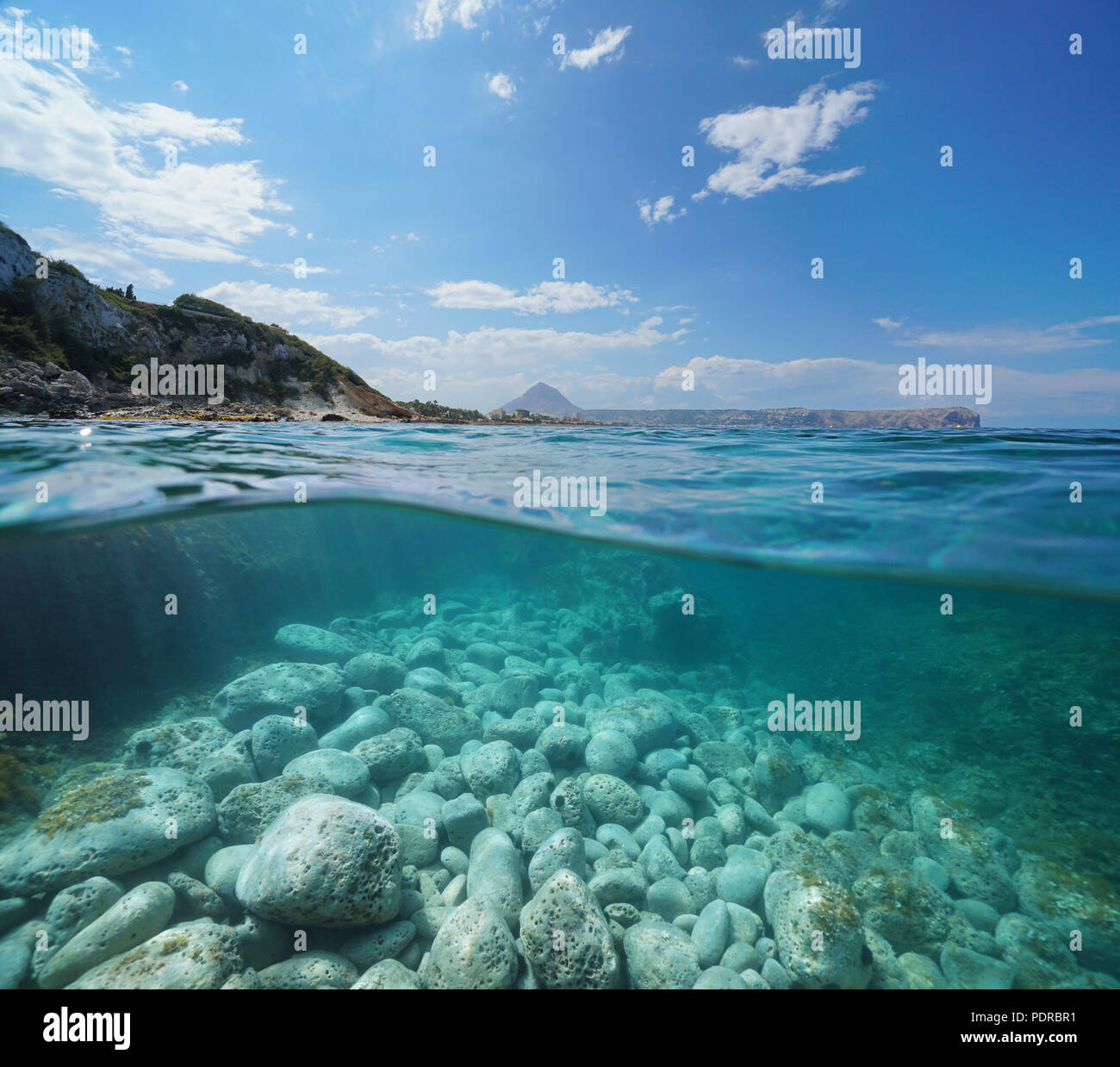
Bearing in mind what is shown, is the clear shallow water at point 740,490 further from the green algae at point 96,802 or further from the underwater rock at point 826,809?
the green algae at point 96,802

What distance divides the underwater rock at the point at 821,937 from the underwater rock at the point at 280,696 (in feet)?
23.8

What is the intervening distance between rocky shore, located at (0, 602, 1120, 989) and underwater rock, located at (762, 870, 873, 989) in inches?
0.8

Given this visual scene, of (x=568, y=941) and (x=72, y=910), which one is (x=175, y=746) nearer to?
(x=72, y=910)

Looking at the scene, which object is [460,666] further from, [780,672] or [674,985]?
[780,672]

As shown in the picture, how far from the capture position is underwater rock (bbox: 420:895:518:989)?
3535mm

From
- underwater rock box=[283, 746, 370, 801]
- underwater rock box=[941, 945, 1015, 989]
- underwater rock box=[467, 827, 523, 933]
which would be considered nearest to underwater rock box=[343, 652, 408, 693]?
underwater rock box=[283, 746, 370, 801]

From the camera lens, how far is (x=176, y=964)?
3.40 metres

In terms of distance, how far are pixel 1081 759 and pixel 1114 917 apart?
498cm

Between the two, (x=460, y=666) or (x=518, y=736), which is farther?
(x=460, y=666)

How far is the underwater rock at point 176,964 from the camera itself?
3297 millimetres

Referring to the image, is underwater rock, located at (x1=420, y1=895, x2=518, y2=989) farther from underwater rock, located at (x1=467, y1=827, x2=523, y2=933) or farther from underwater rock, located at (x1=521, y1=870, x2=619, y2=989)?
underwater rock, located at (x1=467, y1=827, x2=523, y2=933)

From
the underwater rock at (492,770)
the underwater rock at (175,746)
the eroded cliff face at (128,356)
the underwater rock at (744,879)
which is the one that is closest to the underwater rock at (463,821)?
the underwater rock at (492,770)

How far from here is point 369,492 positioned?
9.16 metres
